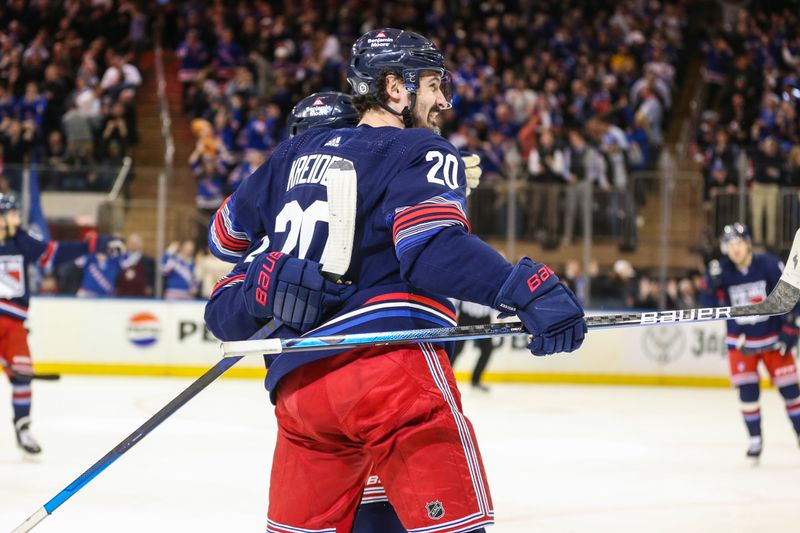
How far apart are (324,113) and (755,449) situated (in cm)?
458

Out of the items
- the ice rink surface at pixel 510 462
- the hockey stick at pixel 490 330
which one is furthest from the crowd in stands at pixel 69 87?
the hockey stick at pixel 490 330

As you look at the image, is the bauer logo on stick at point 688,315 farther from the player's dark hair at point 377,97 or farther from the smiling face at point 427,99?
the player's dark hair at point 377,97

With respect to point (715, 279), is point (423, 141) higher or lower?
higher

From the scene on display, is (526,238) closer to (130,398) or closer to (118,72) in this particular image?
(130,398)

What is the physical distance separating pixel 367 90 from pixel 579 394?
844 centimetres

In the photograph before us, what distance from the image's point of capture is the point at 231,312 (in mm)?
2525

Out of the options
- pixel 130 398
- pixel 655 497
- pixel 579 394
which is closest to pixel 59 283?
pixel 130 398

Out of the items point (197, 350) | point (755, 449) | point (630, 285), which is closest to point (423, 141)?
point (755, 449)

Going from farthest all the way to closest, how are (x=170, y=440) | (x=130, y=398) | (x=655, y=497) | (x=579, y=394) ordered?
(x=579, y=394) < (x=130, y=398) < (x=170, y=440) < (x=655, y=497)

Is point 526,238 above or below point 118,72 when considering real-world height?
below

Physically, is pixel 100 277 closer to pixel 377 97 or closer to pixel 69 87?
pixel 69 87

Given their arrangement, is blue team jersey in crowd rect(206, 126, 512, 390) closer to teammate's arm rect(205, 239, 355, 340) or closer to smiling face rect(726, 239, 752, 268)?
teammate's arm rect(205, 239, 355, 340)

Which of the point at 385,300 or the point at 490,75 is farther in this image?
the point at 490,75

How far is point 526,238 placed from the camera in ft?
37.4
